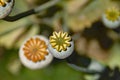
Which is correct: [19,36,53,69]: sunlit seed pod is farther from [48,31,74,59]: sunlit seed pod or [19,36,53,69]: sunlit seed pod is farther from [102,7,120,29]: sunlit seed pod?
[102,7,120,29]: sunlit seed pod

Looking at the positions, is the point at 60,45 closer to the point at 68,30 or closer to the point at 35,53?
the point at 35,53

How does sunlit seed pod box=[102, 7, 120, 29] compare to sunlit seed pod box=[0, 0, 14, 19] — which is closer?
sunlit seed pod box=[0, 0, 14, 19]

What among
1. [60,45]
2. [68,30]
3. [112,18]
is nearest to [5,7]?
[60,45]

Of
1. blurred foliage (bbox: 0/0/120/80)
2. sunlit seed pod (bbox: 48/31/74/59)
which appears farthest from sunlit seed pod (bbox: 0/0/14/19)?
blurred foliage (bbox: 0/0/120/80)

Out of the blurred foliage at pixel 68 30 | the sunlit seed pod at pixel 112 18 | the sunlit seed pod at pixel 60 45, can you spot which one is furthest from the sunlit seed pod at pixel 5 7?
the blurred foliage at pixel 68 30

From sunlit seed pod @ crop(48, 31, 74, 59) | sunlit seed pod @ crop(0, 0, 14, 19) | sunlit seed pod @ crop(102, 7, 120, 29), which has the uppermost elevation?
sunlit seed pod @ crop(102, 7, 120, 29)

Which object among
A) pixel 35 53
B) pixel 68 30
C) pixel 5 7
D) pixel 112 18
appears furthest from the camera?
pixel 68 30

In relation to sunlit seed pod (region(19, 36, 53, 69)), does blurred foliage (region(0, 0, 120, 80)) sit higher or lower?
higher
